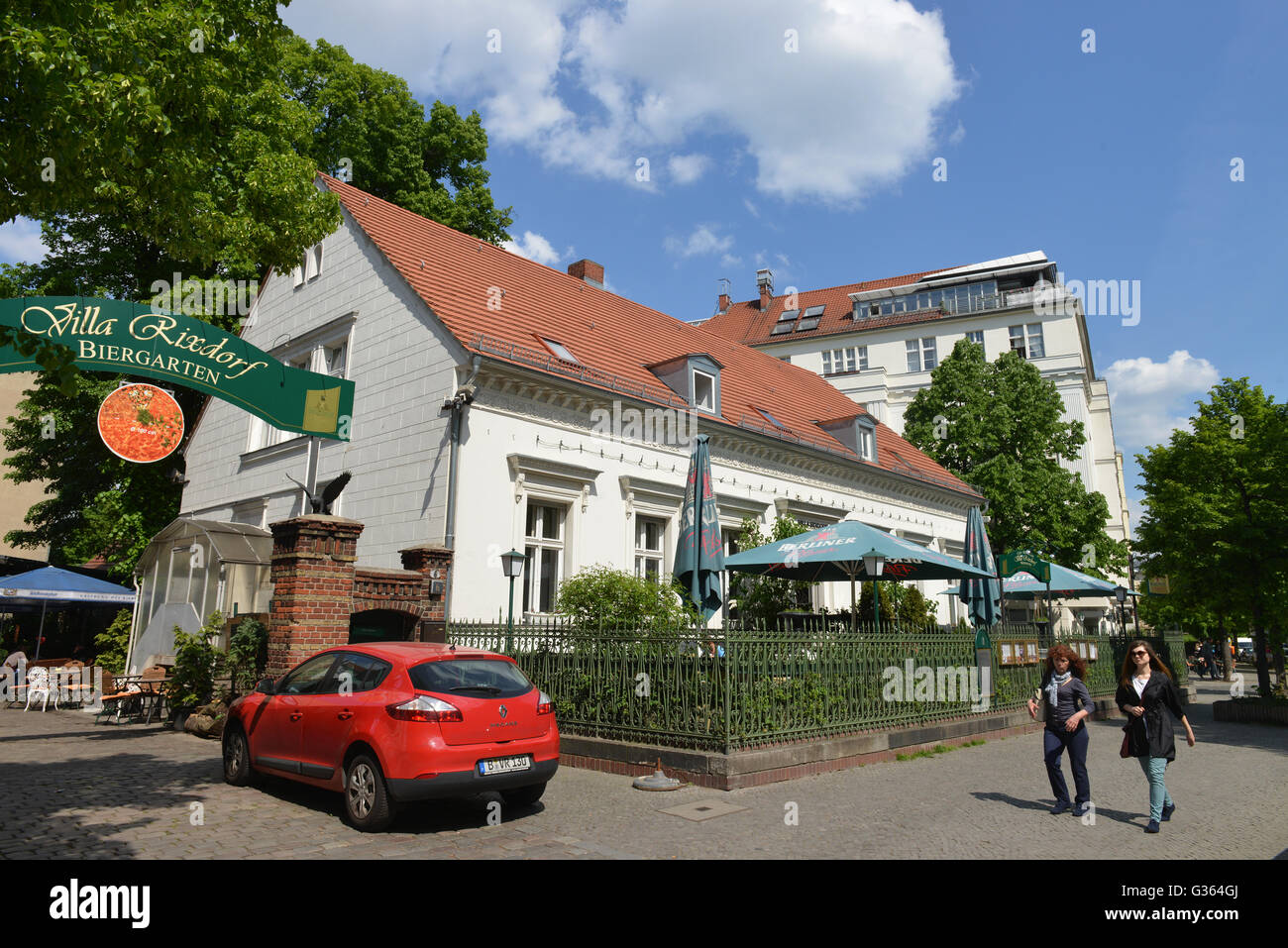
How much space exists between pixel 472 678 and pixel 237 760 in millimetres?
3341

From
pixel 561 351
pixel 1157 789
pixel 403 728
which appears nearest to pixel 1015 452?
pixel 561 351

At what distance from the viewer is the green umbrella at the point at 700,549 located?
11.8 meters

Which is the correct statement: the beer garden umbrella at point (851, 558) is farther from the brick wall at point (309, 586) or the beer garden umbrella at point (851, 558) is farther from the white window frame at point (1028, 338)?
the white window frame at point (1028, 338)

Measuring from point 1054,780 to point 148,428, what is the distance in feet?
54.8

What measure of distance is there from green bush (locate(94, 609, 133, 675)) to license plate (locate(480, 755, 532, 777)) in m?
16.2

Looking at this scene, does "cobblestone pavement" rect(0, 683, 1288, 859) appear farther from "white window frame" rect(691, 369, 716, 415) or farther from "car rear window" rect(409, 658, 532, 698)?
"white window frame" rect(691, 369, 716, 415)

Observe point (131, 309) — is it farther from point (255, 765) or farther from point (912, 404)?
point (912, 404)

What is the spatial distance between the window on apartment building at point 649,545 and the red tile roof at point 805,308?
37.5m

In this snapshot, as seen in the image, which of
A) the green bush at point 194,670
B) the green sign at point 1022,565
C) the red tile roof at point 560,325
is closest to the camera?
Answer: the green bush at point 194,670

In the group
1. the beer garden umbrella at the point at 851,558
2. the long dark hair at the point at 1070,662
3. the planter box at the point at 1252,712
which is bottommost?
the planter box at the point at 1252,712

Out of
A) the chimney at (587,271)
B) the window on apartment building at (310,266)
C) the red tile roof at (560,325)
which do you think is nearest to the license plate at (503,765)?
the red tile roof at (560,325)

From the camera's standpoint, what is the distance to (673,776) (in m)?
9.61

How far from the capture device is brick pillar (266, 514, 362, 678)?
1106 centimetres
